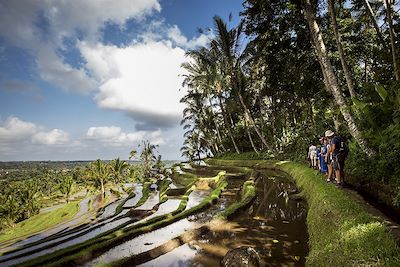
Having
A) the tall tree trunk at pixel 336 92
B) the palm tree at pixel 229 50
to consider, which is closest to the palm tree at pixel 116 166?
the palm tree at pixel 229 50

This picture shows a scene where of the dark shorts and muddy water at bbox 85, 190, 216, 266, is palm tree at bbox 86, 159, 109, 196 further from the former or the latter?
the dark shorts

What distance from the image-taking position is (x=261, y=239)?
9125 mm

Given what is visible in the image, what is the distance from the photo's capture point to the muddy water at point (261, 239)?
786cm

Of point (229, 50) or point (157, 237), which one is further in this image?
point (229, 50)

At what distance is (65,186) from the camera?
47.0 m

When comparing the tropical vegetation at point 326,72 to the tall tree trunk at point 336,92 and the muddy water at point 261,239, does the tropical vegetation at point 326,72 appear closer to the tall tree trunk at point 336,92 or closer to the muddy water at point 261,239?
the tall tree trunk at point 336,92

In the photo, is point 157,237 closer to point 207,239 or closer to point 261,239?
point 207,239

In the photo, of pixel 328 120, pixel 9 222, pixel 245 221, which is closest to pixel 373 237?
pixel 245 221

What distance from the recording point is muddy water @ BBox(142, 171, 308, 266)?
309 inches

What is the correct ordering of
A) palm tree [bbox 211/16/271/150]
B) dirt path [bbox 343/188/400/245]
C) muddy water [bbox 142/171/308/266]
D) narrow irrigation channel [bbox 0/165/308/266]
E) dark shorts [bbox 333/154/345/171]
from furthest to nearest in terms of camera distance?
1. palm tree [bbox 211/16/271/150]
2. dark shorts [bbox 333/154/345/171]
3. narrow irrigation channel [bbox 0/165/308/266]
4. muddy water [bbox 142/171/308/266]
5. dirt path [bbox 343/188/400/245]

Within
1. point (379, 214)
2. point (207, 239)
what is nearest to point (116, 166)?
point (207, 239)

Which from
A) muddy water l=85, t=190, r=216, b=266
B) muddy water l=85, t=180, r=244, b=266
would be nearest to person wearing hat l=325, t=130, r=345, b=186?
muddy water l=85, t=180, r=244, b=266

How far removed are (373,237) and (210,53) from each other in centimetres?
2578

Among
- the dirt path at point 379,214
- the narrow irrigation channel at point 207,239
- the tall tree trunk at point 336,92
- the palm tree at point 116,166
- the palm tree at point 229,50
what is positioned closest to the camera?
the dirt path at point 379,214
